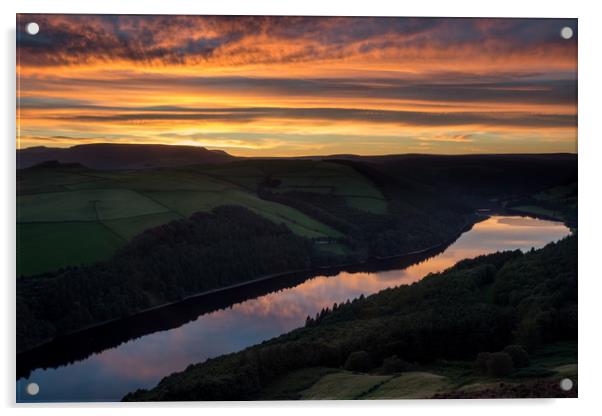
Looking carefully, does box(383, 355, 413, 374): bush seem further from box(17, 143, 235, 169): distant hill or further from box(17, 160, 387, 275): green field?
box(17, 143, 235, 169): distant hill

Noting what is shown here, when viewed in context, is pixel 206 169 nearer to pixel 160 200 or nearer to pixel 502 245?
pixel 160 200

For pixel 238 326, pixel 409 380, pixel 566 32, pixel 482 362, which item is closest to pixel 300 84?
pixel 238 326

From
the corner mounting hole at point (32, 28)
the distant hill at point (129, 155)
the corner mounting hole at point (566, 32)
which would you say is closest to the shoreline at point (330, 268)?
the distant hill at point (129, 155)

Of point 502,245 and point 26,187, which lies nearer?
point 26,187

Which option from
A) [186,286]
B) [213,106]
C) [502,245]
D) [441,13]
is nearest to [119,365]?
[186,286]

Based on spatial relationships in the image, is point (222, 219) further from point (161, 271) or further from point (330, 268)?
point (330, 268)

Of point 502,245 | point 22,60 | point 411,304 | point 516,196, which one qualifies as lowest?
point 411,304
